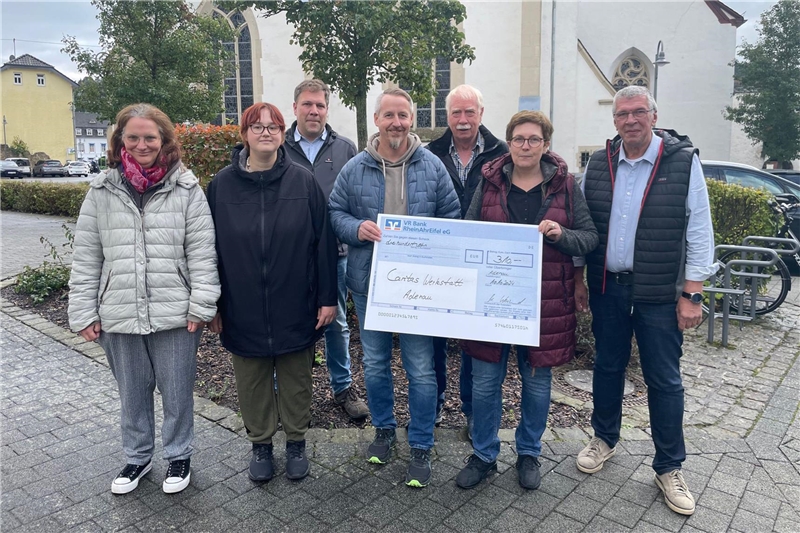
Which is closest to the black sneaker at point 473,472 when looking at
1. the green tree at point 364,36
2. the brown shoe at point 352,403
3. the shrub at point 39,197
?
the brown shoe at point 352,403

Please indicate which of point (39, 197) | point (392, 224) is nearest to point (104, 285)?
point (392, 224)

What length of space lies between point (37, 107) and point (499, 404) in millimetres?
73730

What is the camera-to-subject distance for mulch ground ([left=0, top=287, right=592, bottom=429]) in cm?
436

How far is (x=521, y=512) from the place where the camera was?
10.6 feet

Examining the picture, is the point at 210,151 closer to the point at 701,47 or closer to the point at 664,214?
the point at 664,214

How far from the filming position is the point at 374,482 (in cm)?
352

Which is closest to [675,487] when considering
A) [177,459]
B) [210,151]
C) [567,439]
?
[567,439]

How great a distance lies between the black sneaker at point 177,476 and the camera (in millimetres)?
3368

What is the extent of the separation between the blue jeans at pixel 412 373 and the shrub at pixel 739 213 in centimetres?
590

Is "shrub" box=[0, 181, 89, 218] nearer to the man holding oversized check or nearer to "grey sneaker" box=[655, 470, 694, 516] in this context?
the man holding oversized check

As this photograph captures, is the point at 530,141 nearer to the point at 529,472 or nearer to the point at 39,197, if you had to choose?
the point at 529,472

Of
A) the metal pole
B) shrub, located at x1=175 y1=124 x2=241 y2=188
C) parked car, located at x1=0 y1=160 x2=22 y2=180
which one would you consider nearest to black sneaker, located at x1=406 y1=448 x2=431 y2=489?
A: shrub, located at x1=175 y1=124 x2=241 y2=188

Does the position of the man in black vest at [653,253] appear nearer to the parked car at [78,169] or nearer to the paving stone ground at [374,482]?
the paving stone ground at [374,482]

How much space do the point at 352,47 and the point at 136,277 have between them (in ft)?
20.6
